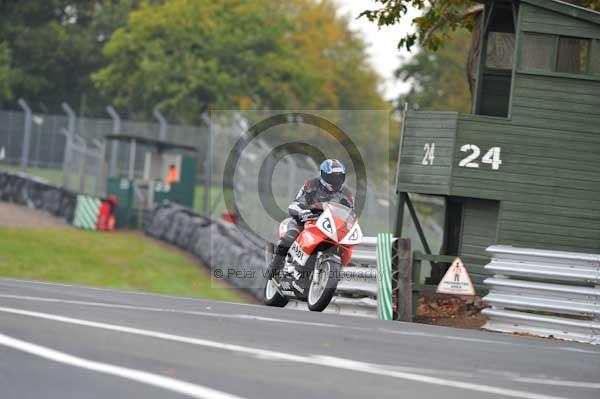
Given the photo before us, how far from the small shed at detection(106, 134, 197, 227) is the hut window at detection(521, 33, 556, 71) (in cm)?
2098

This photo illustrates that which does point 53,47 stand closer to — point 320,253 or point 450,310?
point 450,310

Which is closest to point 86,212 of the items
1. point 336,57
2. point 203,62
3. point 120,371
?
point 203,62

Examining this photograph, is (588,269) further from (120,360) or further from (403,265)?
(120,360)

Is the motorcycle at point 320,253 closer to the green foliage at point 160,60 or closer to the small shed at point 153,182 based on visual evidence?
the small shed at point 153,182

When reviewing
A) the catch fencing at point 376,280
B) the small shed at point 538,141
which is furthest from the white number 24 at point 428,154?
the catch fencing at point 376,280

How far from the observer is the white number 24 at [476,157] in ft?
65.1

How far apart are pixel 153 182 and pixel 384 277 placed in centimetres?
2442

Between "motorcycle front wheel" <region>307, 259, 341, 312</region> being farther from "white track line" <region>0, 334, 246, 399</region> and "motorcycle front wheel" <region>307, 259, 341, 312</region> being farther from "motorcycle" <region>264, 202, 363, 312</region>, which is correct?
"white track line" <region>0, 334, 246, 399</region>

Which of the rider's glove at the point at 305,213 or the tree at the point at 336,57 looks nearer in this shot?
the rider's glove at the point at 305,213

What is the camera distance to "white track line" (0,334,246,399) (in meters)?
5.95

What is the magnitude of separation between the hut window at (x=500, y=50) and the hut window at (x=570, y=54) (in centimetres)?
321

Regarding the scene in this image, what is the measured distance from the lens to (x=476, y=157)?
20000 mm

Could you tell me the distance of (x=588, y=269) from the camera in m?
14.0

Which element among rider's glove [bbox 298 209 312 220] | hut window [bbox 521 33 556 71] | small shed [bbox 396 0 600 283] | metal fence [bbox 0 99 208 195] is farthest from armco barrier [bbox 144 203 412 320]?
metal fence [bbox 0 99 208 195]
